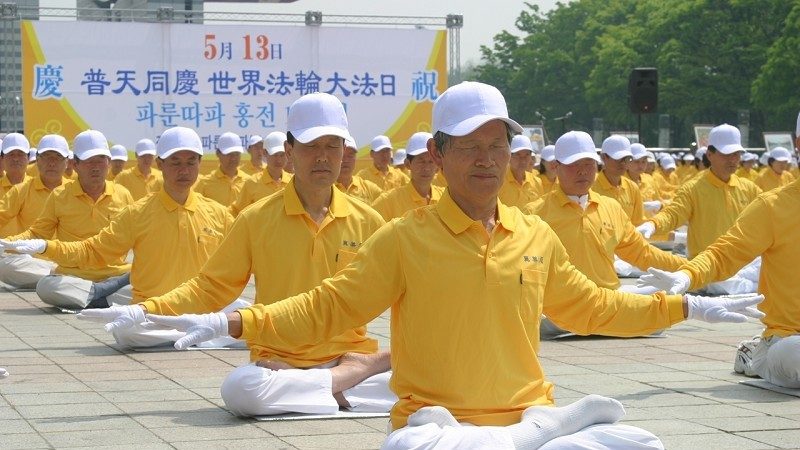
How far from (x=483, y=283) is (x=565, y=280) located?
46 cm

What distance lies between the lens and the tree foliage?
55094mm

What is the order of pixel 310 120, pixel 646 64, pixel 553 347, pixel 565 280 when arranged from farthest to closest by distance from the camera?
pixel 646 64, pixel 553 347, pixel 310 120, pixel 565 280

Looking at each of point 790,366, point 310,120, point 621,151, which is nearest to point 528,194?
point 621,151

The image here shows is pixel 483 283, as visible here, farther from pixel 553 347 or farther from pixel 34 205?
pixel 34 205

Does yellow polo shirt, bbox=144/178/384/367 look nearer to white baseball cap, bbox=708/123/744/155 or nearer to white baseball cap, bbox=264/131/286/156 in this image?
white baseball cap, bbox=708/123/744/155

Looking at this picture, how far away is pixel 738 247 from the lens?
891cm

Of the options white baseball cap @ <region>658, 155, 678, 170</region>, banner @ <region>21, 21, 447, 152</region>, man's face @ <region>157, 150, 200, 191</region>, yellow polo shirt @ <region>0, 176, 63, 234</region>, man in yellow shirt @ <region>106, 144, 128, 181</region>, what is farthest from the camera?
white baseball cap @ <region>658, 155, 678, 170</region>

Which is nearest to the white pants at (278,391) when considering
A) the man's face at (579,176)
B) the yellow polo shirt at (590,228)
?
the yellow polo shirt at (590,228)

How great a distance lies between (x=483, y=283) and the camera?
218 inches

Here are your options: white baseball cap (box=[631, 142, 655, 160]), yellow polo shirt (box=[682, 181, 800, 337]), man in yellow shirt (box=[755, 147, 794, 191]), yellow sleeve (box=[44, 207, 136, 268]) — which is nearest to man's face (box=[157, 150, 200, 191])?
yellow sleeve (box=[44, 207, 136, 268])

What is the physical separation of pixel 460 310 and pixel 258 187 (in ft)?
41.9

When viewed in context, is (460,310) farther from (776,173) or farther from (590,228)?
(776,173)

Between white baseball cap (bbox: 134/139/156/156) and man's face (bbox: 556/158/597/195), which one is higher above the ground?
man's face (bbox: 556/158/597/195)

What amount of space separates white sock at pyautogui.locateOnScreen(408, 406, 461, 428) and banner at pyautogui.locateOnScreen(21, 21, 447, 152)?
19.7 m
